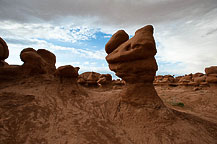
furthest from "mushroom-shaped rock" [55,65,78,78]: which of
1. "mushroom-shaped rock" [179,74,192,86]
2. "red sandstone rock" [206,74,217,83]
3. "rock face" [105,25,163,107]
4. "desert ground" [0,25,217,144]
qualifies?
"mushroom-shaped rock" [179,74,192,86]

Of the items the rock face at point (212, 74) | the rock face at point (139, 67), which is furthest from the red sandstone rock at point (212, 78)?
the rock face at point (139, 67)

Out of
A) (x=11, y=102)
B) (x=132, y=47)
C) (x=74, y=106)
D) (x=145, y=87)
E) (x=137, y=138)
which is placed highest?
(x=132, y=47)

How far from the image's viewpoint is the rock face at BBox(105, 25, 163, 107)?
501cm

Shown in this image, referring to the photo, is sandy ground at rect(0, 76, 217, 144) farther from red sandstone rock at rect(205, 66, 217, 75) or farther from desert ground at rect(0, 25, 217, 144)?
red sandstone rock at rect(205, 66, 217, 75)

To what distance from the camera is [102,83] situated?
16891 mm

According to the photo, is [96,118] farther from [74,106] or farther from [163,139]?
[163,139]

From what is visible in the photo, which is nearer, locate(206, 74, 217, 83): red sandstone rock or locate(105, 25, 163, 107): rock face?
locate(105, 25, 163, 107): rock face

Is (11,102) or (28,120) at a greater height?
(11,102)

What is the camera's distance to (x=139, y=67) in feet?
17.4

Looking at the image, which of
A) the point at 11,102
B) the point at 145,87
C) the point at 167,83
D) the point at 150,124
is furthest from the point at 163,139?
the point at 167,83

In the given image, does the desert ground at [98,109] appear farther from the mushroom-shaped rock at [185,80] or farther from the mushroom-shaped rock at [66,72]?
the mushroom-shaped rock at [185,80]

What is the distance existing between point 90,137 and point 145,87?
320cm

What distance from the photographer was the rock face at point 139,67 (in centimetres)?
501

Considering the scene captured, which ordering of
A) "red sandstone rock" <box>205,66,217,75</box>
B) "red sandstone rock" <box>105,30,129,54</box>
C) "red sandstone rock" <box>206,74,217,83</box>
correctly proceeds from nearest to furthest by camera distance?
"red sandstone rock" <box>105,30,129,54</box> < "red sandstone rock" <box>206,74,217,83</box> < "red sandstone rock" <box>205,66,217,75</box>
